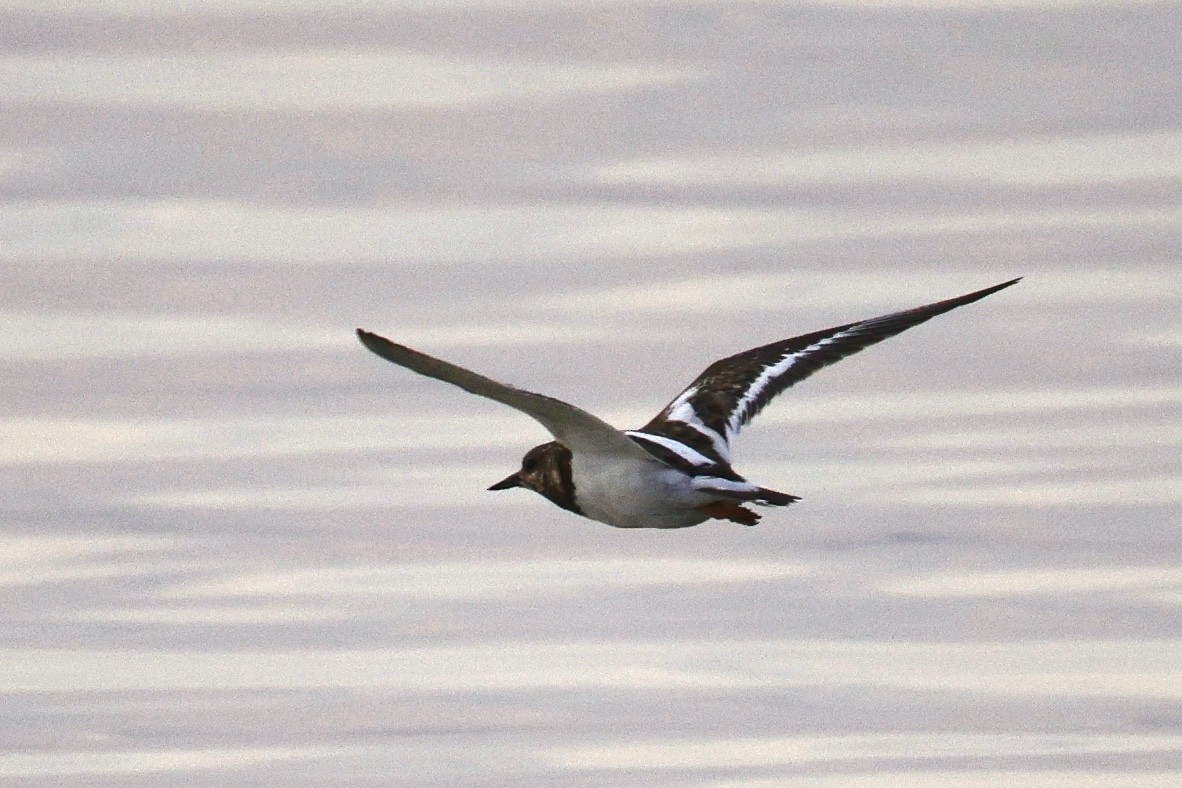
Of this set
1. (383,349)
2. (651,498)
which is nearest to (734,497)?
(651,498)

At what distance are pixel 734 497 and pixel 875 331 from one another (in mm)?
2366

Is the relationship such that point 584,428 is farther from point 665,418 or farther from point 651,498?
point 665,418

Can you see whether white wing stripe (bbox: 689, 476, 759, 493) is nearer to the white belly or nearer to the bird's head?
the white belly

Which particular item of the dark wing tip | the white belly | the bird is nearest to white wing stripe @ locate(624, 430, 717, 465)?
the bird

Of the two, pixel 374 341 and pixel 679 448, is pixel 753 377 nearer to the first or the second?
pixel 679 448

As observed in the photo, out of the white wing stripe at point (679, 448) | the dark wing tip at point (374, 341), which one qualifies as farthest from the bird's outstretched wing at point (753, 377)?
the dark wing tip at point (374, 341)

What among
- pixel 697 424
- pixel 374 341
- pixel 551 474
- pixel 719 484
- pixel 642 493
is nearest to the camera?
pixel 374 341

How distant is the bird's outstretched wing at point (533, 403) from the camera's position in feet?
26.6

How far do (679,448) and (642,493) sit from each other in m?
0.56

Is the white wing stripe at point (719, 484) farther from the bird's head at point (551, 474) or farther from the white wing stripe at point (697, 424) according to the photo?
the white wing stripe at point (697, 424)

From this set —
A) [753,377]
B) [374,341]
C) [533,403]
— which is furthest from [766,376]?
[374,341]

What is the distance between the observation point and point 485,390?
8594 mm

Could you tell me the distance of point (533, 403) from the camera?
9.20 meters

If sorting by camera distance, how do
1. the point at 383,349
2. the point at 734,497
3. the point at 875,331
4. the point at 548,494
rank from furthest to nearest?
the point at 875,331 → the point at 548,494 → the point at 734,497 → the point at 383,349
